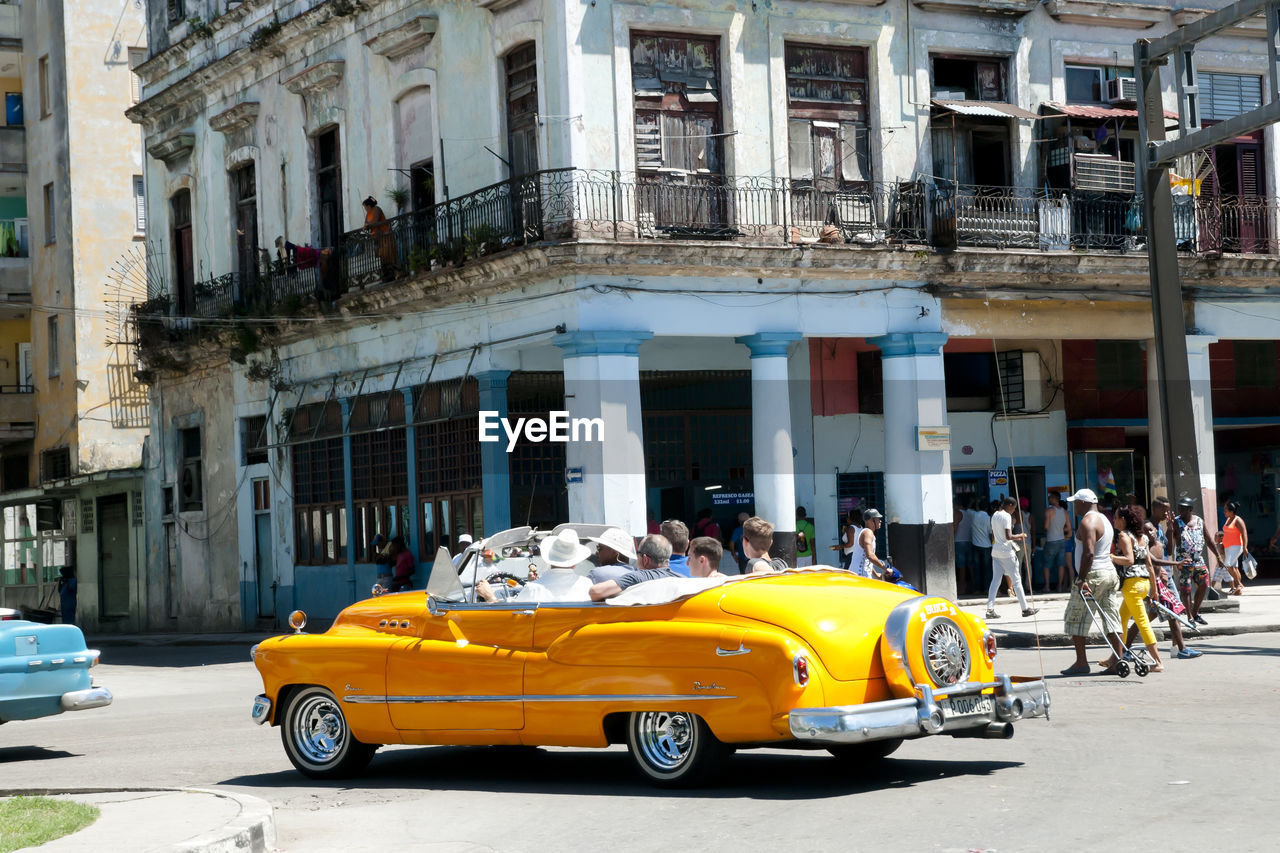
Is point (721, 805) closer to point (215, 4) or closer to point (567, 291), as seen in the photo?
point (567, 291)

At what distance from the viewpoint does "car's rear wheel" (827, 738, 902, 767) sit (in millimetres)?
9648

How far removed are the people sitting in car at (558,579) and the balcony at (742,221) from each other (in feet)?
39.1

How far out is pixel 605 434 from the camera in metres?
22.1

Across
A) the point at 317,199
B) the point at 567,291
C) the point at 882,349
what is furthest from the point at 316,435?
the point at 882,349

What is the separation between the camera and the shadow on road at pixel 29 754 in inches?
515

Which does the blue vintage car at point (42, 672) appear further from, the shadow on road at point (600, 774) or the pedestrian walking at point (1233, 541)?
the pedestrian walking at point (1233, 541)

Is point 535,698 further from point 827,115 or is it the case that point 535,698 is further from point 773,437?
point 827,115

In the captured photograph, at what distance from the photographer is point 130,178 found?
126 feet

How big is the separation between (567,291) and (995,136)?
7.66m

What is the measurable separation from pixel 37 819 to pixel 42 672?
4571mm

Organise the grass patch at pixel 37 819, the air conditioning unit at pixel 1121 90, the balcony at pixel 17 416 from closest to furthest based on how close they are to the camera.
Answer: the grass patch at pixel 37 819, the air conditioning unit at pixel 1121 90, the balcony at pixel 17 416

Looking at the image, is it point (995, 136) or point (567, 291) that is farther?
point (995, 136)

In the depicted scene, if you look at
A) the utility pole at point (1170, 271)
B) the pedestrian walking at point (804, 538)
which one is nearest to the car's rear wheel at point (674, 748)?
the utility pole at point (1170, 271)

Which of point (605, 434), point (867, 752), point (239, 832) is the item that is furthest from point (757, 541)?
point (605, 434)
